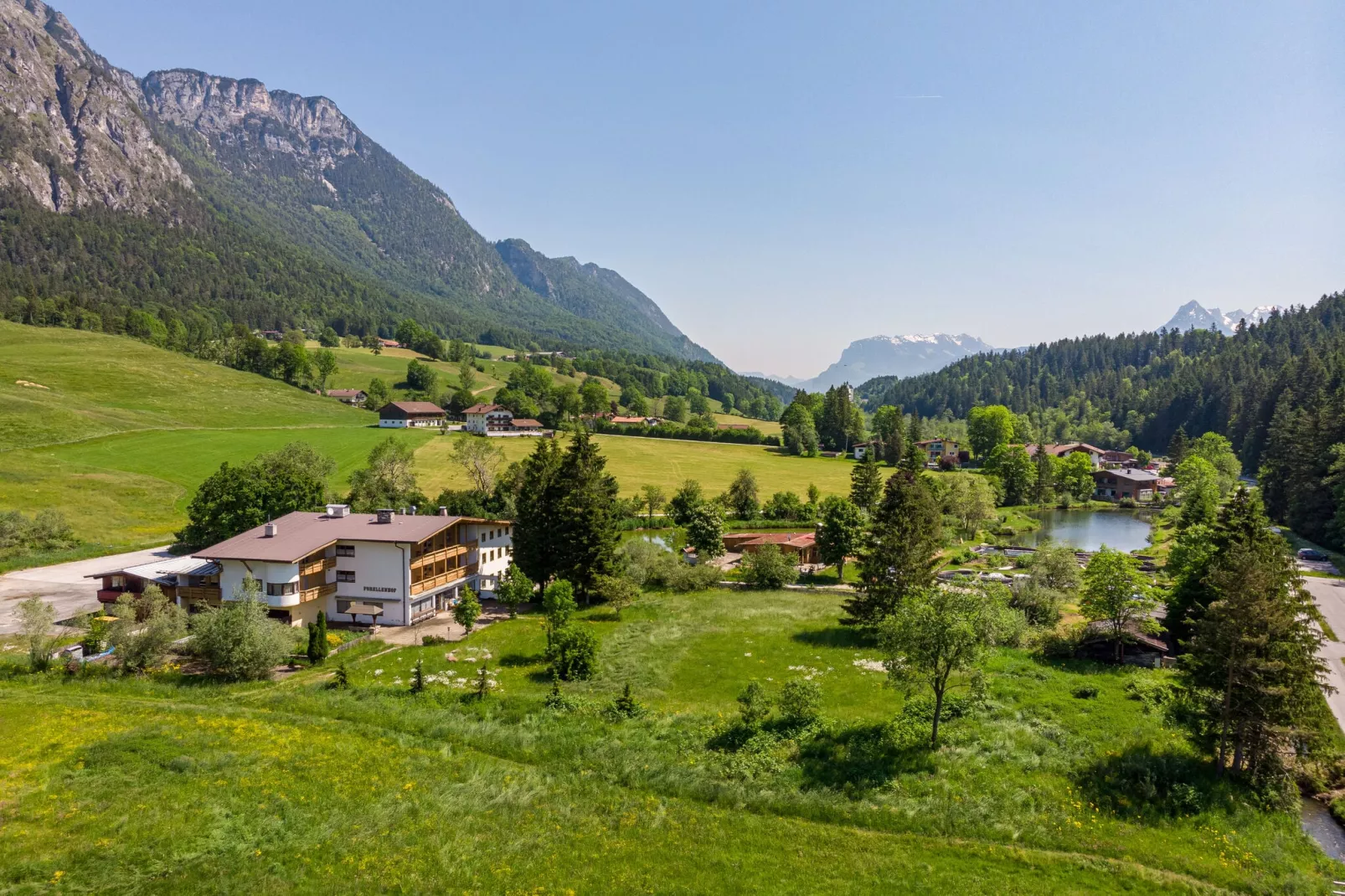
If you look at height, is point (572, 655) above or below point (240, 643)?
below

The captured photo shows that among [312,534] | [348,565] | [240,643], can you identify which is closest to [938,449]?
[348,565]

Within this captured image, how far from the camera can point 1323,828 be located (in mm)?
22875

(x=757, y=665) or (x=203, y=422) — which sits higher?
(x=203, y=422)

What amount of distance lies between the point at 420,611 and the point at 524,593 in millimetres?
6718

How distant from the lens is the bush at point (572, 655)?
1344 inches

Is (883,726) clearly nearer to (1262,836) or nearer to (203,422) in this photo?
(1262,836)

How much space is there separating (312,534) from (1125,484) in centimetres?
13395

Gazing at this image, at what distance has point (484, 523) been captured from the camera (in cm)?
5016

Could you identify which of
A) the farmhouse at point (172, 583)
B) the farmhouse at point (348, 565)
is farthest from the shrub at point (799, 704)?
the farmhouse at point (172, 583)

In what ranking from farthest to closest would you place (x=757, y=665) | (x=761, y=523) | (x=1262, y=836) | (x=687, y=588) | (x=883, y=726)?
1. (x=761, y=523)
2. (x=687, y=588)
3. (x=757, y=665)
4. (x=883, y=726)
5. (x=1262, y=836)

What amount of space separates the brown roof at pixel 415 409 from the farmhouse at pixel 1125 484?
136045 mm

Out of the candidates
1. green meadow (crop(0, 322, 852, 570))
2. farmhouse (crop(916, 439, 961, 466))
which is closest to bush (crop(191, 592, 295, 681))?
green meadow (crop(0, 322, 852, 570))

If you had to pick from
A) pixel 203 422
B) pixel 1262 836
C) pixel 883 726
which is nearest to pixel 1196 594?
pixel 1262 836

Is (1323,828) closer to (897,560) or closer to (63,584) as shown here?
(897,560)
